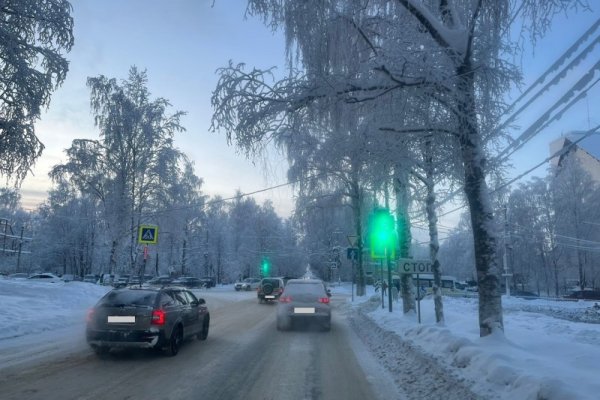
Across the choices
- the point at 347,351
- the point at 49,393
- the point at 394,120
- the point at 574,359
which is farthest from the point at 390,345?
the point at 49,393

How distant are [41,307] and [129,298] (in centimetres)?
1122

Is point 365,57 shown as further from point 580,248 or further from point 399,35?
point 580,248

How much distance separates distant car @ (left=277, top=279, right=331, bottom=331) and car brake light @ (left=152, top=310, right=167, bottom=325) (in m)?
5.93

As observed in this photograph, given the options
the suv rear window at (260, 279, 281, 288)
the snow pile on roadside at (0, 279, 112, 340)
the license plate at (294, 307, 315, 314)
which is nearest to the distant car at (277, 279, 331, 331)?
the license plate at (294, 307, 315, 314)

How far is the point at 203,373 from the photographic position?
8.09m

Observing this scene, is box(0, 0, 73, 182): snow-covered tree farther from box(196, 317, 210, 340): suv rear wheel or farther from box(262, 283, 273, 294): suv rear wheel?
box(262, 283, 273, 294): suv rear wheel

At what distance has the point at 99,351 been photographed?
992 centimetres

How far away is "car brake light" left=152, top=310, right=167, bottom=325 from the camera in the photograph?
31.2ft

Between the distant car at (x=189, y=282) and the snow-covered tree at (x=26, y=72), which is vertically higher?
the snow-covered tree at (x=26, y=72)

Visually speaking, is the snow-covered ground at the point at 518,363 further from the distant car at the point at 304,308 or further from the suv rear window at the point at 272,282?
the suv rear window at the point at 272,282

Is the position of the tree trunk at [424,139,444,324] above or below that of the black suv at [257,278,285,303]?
above

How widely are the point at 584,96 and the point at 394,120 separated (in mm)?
3628

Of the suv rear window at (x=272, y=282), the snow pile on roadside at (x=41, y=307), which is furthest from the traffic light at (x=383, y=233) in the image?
the suv rear window at (x=272, y=282)

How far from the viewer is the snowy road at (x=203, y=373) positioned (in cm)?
672
